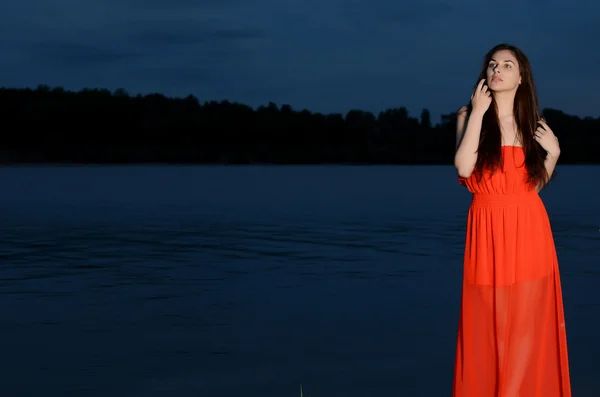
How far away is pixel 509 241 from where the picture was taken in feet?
11.8

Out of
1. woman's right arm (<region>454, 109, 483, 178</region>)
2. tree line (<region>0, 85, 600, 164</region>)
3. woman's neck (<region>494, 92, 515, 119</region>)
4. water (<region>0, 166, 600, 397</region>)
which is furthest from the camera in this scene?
tree line (<region>0, 85, 600, 164</region>)

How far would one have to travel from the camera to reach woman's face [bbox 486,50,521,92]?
11.8 feet

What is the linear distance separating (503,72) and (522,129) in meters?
0.23

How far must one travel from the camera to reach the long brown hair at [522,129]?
11.7 ft

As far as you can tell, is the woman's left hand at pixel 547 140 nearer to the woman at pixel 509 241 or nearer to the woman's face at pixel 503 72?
the woman at pixel 509 241

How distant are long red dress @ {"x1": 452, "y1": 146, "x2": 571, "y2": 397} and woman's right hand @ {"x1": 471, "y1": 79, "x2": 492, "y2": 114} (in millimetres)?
175

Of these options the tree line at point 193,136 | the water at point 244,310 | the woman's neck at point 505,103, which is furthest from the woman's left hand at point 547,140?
the tree line at point 193,136

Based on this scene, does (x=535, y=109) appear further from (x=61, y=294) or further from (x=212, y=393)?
(x=61, y=294)

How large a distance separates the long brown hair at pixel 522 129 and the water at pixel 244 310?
2.35 metres

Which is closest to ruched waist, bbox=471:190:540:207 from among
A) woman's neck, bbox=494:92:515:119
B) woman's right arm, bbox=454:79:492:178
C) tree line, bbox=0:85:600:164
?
woman's right arm, bbox=454:79:492:178

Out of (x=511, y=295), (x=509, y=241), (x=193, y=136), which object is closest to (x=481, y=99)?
(x=509, y=241)

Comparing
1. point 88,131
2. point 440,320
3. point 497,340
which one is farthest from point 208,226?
point 88,131

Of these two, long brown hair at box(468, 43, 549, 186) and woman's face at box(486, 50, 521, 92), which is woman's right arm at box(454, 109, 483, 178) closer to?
long brown hair at box(468, 43, 549, 186)

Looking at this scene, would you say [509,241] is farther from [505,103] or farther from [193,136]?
[193,136]
